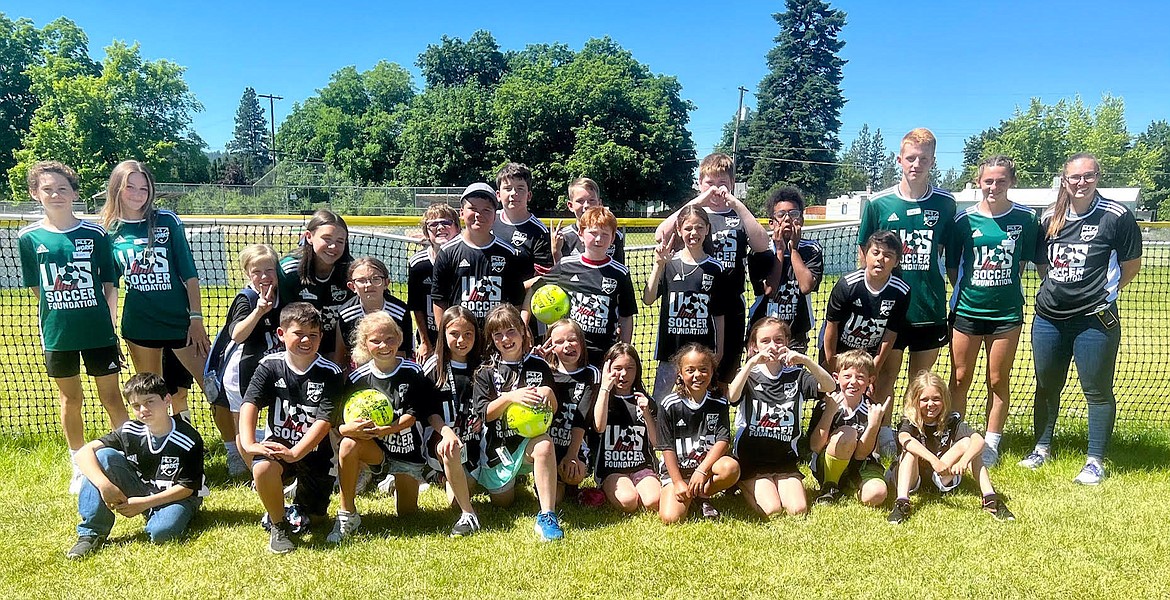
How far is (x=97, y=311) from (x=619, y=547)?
3.75 meters

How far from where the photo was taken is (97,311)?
15.6 ft

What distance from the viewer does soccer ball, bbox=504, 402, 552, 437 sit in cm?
429

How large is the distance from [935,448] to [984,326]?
1.05 m

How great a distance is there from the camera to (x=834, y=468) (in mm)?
4750

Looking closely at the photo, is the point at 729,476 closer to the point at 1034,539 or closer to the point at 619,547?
the point at 619,547

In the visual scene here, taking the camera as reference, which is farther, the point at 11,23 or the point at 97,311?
the point at 11,23

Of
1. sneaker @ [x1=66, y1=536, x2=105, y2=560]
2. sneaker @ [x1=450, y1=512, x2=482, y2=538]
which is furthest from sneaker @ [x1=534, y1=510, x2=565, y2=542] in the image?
sneaker @ [x1=66, y1=536, x2=105, y2=560]

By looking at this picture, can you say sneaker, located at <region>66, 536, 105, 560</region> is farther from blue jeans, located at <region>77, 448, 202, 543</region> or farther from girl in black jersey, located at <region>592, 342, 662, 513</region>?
girl in black jersey, located at <region>592, 342, 662, 513</region>

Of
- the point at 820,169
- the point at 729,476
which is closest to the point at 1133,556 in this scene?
the point at 729,476

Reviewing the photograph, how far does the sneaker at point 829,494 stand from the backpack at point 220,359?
3.89 m

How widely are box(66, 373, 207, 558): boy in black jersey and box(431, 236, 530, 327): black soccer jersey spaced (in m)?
1.77

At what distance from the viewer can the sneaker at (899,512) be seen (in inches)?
173

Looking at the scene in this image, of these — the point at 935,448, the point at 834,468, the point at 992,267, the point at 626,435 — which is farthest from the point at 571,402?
the point at 992,267

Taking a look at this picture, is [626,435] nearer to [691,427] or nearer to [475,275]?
[691,427]
